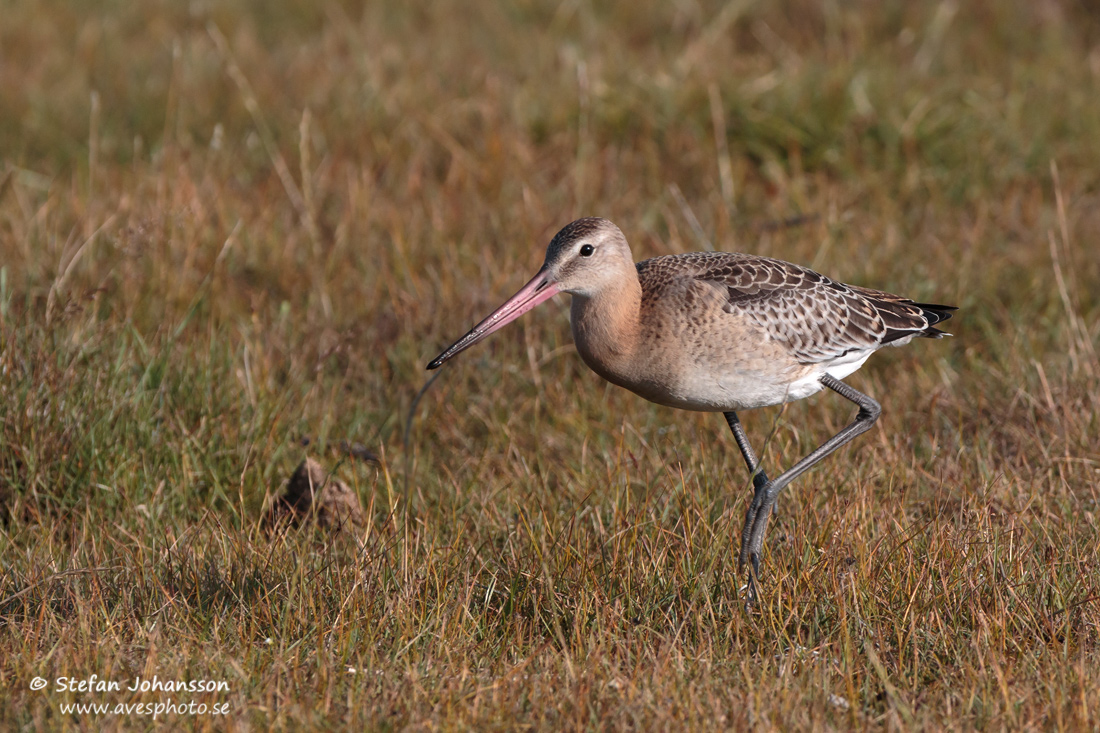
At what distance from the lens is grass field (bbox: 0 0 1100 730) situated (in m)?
3.31

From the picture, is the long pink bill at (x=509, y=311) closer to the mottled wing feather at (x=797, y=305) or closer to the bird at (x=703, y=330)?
the bird at (x=703, y=330)

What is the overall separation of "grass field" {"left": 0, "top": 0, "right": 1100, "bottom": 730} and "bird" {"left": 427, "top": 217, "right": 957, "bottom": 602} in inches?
9.9

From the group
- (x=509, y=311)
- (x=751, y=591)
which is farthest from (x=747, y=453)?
(x=509, y=311)

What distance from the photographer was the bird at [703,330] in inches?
158

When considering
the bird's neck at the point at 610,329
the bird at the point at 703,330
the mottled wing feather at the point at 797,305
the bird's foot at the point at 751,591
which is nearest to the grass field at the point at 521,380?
the bird's foot at the point at 751,591

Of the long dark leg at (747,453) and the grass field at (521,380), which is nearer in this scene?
the grass field at (521,380)

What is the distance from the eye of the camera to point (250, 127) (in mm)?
7496

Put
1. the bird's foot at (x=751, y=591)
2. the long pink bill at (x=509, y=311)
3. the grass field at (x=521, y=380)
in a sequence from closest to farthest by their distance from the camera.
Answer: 1. the grass field at (x=521, y=380)
2. the bird's foot at (x=751, y=591)
3. the long pink bill at (x=509, y=311)

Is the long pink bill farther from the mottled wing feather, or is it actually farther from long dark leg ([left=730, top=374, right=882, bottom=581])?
long dark leg ([left=730, top=374, right=882, bottom=581])

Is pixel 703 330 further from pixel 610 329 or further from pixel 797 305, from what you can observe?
pixel 797 305

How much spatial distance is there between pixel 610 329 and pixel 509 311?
338mm

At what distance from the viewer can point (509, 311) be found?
406 centimetres

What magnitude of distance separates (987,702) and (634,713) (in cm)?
89

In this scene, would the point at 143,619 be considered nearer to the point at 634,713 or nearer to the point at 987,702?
the point at 634,713
